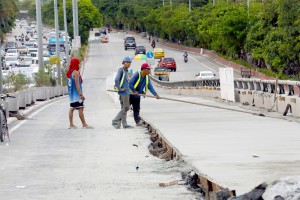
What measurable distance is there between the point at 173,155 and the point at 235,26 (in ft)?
239

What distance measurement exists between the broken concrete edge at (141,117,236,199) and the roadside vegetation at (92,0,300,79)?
38487 mm

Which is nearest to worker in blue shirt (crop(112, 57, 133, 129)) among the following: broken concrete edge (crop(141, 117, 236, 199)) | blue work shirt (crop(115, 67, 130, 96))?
blue work shirt (crop(115, 67, 130, 96))

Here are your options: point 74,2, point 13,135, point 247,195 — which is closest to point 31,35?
point 74,2

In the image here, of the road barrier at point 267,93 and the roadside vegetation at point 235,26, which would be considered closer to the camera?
the road barrier at point 267,93

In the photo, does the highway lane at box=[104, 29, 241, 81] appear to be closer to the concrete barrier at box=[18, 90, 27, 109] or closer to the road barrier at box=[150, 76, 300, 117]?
the road barrier at box=[150, 76, 300, 117]

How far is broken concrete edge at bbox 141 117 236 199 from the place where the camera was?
34.5 feet

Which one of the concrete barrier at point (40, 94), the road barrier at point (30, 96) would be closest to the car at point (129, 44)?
the road barrier at point (30, 96)

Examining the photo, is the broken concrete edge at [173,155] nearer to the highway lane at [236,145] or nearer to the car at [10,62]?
the highway lane at [236,145]

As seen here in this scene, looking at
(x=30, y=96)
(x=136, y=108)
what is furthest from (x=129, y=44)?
(x=136, y=108)

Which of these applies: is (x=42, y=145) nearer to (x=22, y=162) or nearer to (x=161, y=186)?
(x=22, y=162)

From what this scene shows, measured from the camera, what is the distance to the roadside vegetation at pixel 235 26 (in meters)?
61.5

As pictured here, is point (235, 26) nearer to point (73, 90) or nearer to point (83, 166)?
point (73, 90)

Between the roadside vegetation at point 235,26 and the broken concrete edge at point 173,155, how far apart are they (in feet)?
126

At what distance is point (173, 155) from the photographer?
49.1 ft
